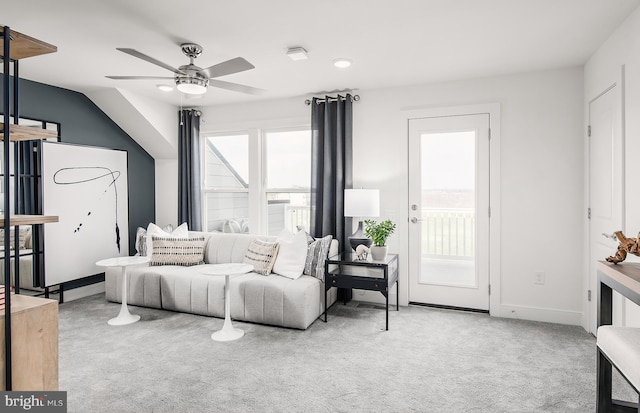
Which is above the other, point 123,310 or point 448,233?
point 448,233

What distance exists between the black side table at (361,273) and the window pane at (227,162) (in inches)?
73.4

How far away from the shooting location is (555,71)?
12.0 ft

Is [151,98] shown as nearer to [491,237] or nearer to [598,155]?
[491,237]

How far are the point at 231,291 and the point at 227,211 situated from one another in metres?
1.75

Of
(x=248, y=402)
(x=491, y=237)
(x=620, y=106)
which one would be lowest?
(x=248, y=402)

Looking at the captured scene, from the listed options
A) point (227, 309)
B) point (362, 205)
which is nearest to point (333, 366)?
point (227, 309)

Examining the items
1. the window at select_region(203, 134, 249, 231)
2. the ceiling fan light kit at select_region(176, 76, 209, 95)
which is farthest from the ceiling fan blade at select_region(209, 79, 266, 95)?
the window at select_region(203, 134, 249, 231)

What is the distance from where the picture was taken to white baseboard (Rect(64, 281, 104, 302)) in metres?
4.46

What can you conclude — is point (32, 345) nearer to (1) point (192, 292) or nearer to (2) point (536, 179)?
(1) point (192, 292)

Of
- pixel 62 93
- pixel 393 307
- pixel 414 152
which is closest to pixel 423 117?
pixel 414 152

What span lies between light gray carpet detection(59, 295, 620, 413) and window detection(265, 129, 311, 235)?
1550 mm

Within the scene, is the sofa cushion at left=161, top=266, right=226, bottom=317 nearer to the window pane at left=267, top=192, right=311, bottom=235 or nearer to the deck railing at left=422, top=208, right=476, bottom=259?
the window pane at left=267, top=192, right=311, bottom=235

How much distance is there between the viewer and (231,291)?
147 inches

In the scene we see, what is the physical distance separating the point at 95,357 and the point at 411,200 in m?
3.20
